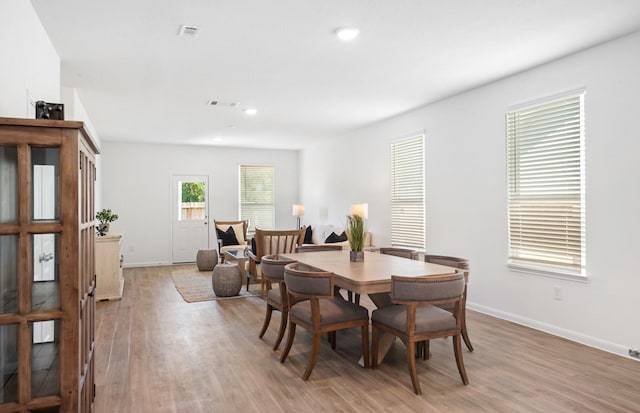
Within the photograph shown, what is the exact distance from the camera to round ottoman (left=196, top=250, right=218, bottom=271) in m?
8.35

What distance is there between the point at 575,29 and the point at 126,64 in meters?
4.06

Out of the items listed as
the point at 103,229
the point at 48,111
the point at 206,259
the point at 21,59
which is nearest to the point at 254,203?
the point at 206,259

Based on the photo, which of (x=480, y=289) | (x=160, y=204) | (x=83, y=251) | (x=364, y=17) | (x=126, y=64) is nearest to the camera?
(x=83, y=251)

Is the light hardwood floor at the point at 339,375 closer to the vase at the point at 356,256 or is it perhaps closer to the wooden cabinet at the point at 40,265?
the vase at the point at 356,256

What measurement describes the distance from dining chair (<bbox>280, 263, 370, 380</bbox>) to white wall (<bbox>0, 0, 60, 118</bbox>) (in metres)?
2.05

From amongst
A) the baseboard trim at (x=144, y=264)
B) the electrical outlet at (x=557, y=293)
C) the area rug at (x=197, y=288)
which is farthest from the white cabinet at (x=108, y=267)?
the electrical outlet at (x=557, y=293)

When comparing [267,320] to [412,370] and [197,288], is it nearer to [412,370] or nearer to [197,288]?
[412,370]

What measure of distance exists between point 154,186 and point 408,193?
19.2 feet

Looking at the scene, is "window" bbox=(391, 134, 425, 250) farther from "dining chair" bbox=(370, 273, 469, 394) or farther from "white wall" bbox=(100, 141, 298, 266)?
"white wall" bbox=(100, 141, 298, 266)

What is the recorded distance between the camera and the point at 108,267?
589cm

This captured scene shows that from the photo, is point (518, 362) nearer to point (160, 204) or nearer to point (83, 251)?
point (83, 251)

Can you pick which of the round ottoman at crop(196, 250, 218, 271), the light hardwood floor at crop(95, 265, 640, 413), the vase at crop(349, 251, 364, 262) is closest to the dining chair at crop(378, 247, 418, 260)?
the vase at crop(349, 251, 364, 262)

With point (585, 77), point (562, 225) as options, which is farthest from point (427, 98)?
point (562, 225)

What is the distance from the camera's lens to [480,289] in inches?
197
